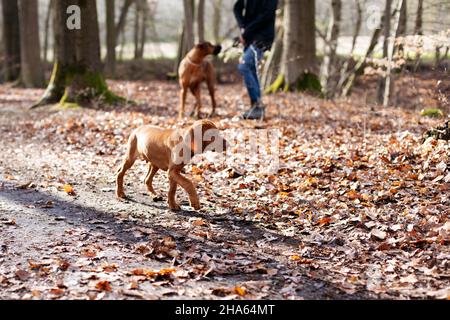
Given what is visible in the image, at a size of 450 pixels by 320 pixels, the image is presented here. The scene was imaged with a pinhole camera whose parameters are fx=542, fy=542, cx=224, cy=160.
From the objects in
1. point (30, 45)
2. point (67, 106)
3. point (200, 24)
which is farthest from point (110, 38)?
point (67, 106)

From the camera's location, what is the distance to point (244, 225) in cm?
608

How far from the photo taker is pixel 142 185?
25.1ft

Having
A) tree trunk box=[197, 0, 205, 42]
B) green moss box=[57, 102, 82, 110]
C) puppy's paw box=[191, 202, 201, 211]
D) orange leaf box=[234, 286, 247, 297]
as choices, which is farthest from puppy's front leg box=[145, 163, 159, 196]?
tree trunk box=[197, 0, 205, 42]

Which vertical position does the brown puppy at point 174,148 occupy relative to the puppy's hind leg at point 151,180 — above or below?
above

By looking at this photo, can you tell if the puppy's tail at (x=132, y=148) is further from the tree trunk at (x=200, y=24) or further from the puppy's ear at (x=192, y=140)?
the tree trunk at (x=200, y=24)

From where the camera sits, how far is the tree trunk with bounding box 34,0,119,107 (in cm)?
1302

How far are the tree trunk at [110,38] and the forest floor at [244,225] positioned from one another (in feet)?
54.5

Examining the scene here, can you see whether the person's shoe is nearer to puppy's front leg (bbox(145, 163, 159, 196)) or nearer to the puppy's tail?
puppy's front leg (bbox(145, 163, 159, 196))

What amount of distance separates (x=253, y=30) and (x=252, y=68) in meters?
0.76

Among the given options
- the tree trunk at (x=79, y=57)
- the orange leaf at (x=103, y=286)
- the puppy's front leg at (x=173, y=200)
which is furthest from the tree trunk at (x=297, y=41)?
the orange leaf at (x=103, y=286)

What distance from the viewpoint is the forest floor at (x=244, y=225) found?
4.51 m

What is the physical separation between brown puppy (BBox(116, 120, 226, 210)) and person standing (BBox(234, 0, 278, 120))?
4.84 metres

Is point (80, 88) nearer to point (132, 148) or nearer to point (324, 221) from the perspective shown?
point (132, 148)
